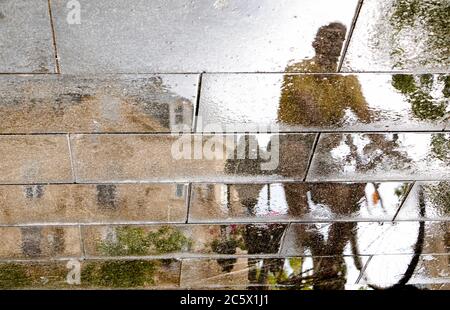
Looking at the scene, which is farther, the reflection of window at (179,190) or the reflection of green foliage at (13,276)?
the reflection of green foliage at (13,276)

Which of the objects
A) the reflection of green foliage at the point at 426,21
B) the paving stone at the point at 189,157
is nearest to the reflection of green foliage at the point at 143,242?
the paving stone at the point at 189,157

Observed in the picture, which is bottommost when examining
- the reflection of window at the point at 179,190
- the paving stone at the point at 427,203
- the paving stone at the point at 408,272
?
the paving stone at the point at 408,272

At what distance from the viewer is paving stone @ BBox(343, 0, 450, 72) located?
8.42 feet

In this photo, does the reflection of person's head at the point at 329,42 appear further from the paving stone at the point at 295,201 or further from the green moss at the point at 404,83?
the paving stone at the point at 295,201

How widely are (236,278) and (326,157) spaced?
5.57 feet

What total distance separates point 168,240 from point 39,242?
1.15 metres

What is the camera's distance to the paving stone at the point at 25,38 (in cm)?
239

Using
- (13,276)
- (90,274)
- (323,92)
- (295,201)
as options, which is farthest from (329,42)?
(13,276)

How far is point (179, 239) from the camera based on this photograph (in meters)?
3.73

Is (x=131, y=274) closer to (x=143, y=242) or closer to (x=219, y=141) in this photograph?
(x=143, y=242)

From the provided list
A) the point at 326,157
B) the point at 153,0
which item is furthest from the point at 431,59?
the point at 153,0

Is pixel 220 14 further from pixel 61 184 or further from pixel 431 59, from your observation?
pixel 61 184

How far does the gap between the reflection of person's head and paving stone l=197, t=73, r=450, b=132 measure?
0.45ft

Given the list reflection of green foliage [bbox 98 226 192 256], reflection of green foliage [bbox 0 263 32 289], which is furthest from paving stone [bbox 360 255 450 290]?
reflection of green foliage [bbox 0 263 32 289]
